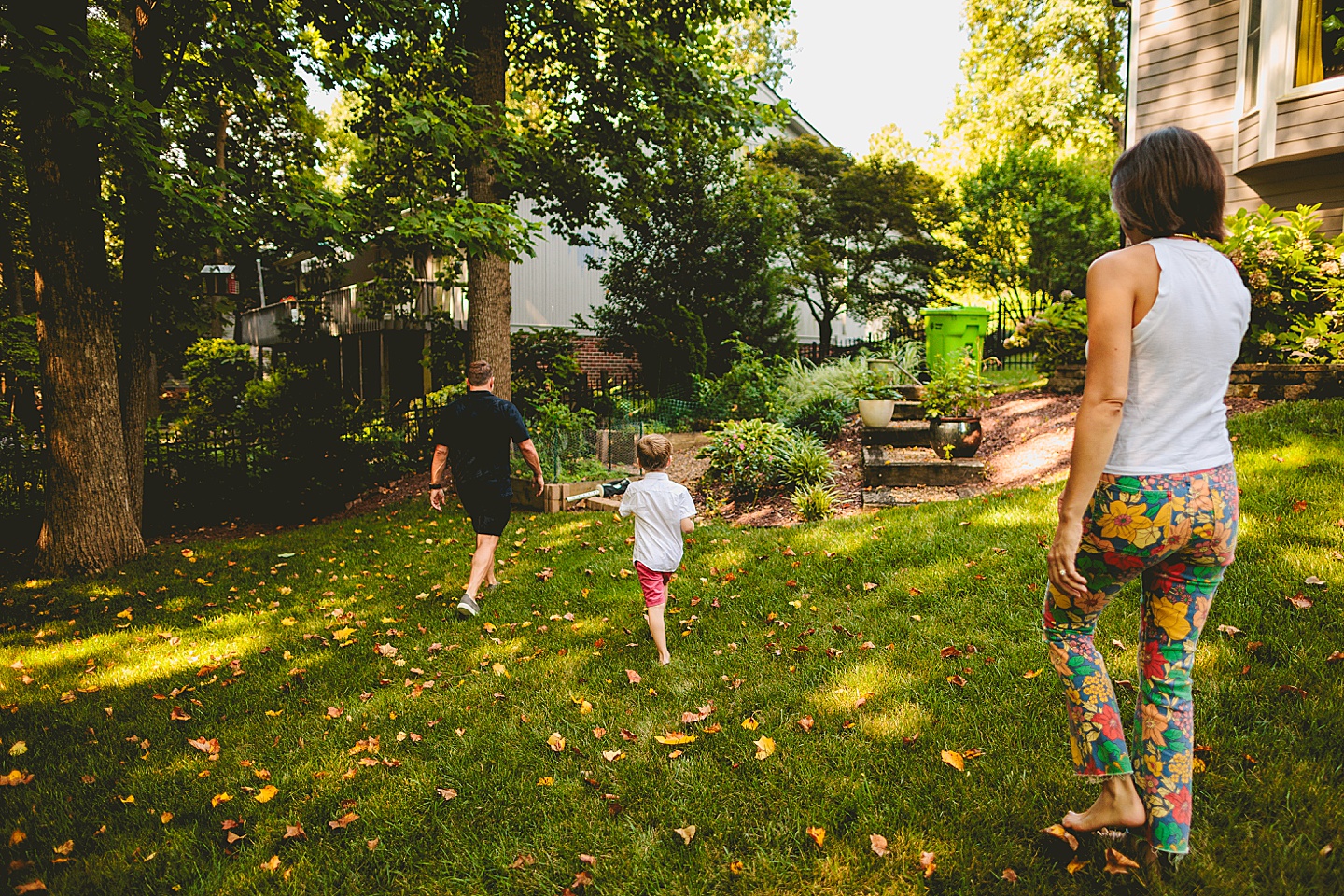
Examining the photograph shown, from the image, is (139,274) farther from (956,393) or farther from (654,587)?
(956,393)

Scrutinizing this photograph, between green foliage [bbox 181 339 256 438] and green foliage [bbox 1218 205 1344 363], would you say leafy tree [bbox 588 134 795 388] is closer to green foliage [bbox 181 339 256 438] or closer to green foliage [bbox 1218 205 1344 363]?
green foliage [bbox 1218 205 1344 363]

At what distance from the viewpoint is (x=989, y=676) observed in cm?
364

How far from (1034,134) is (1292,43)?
2166cm

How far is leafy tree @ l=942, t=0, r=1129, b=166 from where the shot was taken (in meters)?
26.4

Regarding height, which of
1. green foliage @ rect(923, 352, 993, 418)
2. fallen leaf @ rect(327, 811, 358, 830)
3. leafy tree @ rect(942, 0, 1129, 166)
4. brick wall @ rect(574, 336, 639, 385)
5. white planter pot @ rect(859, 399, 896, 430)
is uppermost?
leafy tree @ rect(942, 0, 1129, 166)

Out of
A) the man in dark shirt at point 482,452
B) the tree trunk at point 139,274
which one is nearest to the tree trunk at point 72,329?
the tree trunk at point 139,274

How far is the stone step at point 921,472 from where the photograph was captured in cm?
786

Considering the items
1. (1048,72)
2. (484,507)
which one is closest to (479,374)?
(484,507)

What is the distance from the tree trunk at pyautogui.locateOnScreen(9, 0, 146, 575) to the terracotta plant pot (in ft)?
28.5

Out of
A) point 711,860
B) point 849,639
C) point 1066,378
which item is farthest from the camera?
point 1066,378

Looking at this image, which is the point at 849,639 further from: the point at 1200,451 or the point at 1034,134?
the point at 1034,134

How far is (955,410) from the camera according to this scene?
8914 mm

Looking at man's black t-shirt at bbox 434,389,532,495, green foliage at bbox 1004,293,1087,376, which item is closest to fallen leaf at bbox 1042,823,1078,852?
man's black t-shirt at bbox 434,389,532,495

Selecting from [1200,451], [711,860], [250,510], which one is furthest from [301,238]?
[1200,451]
